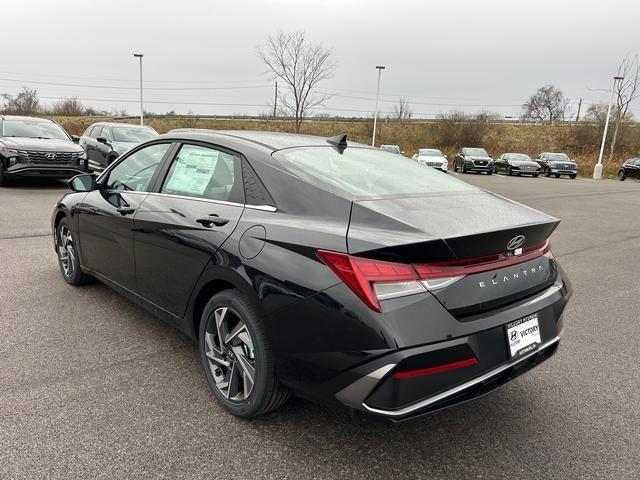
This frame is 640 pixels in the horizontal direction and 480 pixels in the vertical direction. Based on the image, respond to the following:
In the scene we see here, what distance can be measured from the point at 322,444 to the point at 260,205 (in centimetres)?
126

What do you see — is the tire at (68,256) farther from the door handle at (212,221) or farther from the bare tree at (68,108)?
the bare tree at (68,108)

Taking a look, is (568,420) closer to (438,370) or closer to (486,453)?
(486,453)

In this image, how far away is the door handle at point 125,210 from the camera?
3.35m

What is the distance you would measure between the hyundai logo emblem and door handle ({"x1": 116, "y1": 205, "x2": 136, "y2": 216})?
2444mm

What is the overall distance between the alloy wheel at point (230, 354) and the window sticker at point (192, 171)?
2.73 ft

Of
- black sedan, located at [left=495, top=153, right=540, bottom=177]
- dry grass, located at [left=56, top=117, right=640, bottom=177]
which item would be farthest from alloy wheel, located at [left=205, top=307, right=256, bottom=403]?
dry grass, located at [left=56, top=117, right=640, bottom=177]

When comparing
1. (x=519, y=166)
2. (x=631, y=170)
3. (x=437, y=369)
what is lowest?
(x=519, y=166)

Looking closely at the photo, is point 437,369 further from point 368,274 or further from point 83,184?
point 83,184

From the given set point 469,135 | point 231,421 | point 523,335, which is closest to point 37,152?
point 231,421

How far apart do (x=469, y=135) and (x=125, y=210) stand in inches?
1936

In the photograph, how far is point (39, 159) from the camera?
10.7 m

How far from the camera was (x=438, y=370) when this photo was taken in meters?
1.97

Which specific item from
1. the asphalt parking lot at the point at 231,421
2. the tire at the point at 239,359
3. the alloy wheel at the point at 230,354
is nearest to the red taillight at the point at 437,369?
the asphalt parking lot at the point at 231,421

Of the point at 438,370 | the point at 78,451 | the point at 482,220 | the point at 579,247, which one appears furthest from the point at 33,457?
the point at 579,247
